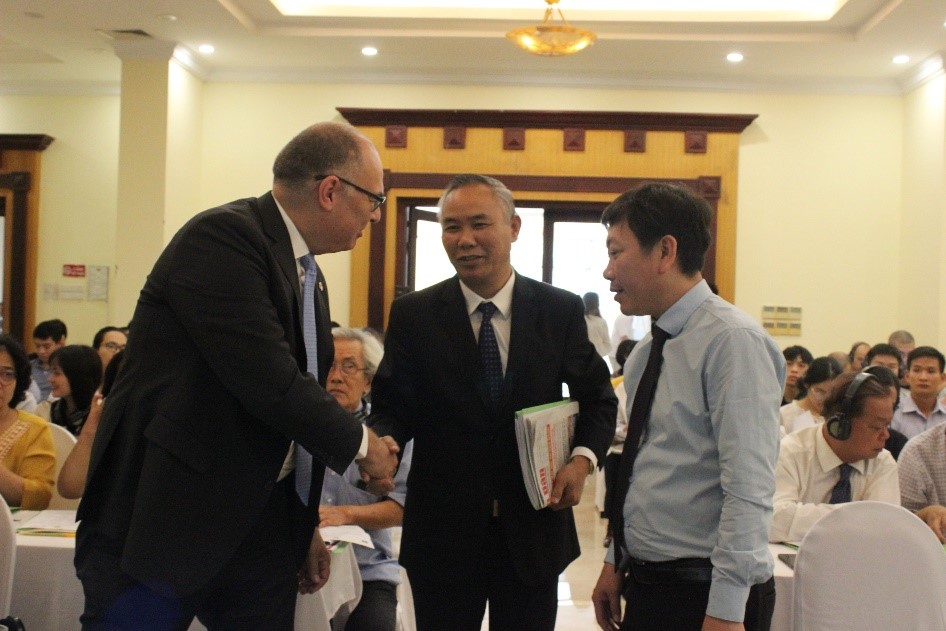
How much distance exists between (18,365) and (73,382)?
83 cm

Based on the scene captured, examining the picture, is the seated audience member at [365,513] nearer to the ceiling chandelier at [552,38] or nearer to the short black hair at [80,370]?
the short black hair at [80,370]

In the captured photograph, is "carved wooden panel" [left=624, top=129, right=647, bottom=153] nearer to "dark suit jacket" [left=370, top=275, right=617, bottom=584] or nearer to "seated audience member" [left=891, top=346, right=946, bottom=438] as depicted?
"seated audience member" [left=891, top=346, right=946, bottom=438]

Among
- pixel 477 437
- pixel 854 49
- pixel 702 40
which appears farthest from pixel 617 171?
pixel 477 437

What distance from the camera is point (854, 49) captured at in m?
8.30

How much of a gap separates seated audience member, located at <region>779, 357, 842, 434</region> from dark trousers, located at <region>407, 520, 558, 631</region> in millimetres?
3182

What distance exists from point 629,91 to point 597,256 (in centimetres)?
165

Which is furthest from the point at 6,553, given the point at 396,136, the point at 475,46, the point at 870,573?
the point at 396,136

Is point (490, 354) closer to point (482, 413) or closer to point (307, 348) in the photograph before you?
point (482, 413)

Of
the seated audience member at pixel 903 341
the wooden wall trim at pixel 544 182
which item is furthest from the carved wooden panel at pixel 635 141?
the seated audience member at pixel 903 341

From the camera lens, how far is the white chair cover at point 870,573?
8.61 feet

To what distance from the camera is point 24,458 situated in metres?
3.53

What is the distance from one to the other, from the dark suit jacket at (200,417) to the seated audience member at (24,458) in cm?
180

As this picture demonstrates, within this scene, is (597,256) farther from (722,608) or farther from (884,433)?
(722,608)

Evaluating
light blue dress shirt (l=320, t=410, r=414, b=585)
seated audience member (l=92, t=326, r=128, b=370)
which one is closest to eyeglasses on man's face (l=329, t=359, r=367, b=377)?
light blue dress shirt (l=320, t=410, r=414, b=585)
